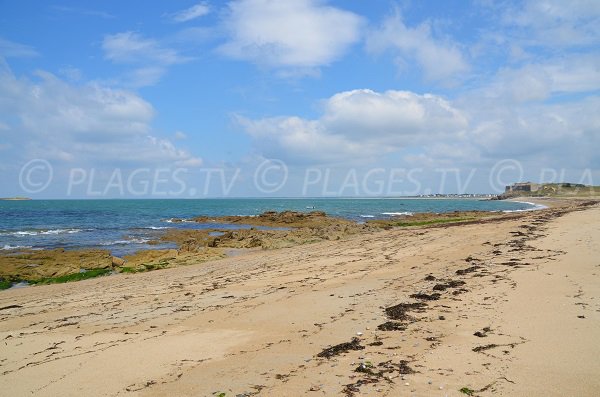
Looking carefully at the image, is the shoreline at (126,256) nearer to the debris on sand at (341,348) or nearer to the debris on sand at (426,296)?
the debris on sand at (426,296)

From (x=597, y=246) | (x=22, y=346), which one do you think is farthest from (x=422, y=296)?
(x=597, y=246)

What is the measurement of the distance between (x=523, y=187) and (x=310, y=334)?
600ft

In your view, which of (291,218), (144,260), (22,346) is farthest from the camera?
(291,218)

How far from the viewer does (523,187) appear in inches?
6540

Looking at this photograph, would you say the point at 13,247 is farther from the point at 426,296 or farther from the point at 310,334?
the point at 426,296

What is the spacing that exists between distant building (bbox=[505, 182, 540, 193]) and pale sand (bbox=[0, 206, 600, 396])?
163300 millimetres

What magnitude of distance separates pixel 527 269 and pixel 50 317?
38.8ft

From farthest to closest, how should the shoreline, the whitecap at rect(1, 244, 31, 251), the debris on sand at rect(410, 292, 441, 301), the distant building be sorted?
the distant building < the whitecap at rect(1, 244, 31, 251) < the shoreline < the debris on sand at rect(410, 292, 441, 301)

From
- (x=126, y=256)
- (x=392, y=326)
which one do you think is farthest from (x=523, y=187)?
(x=392, y=326)

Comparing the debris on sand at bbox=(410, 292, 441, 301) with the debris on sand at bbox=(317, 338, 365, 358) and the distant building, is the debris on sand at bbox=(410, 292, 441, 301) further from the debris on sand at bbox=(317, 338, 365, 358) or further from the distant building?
the distant building

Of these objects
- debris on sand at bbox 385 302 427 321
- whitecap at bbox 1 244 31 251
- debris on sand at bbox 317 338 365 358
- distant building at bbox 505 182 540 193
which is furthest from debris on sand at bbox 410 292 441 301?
distant building at bbox 505 182 540 193

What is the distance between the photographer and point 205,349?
6363 mm

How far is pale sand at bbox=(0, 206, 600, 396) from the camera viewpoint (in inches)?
193

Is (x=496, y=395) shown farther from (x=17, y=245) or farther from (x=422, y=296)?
(x=17, y=245)
